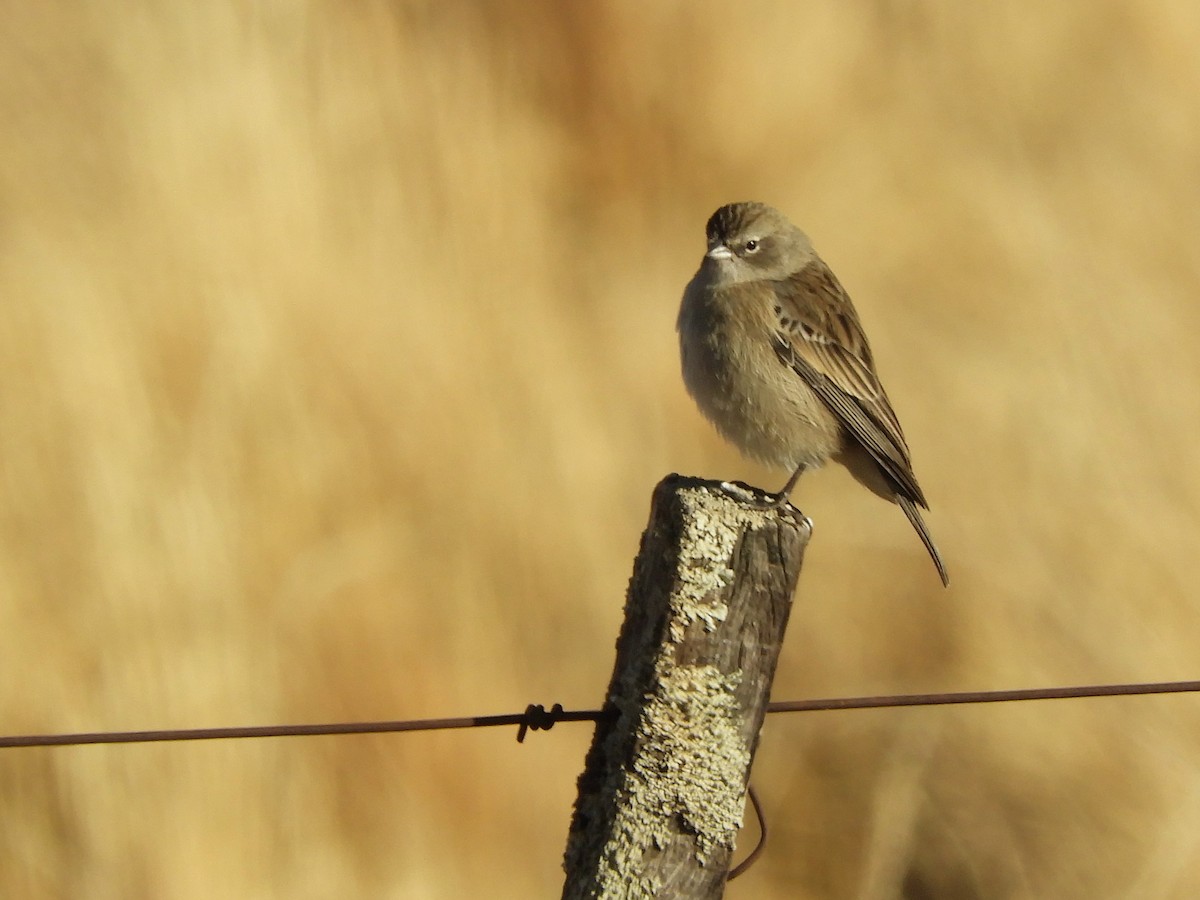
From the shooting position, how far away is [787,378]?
15.8 feet

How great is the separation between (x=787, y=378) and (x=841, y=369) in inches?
8.1

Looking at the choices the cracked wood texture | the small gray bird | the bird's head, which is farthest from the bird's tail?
the cracked wood texture

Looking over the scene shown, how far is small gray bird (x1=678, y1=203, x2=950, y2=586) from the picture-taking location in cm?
472

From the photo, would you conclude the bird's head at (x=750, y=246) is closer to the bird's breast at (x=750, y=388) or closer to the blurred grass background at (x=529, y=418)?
the bird's breast at (x=750, y=388)

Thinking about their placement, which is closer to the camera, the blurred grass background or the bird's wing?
the blurred grass background

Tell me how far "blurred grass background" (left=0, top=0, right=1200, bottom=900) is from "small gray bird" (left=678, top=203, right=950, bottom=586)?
920 millimetres

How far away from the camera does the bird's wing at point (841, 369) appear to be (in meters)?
4.77

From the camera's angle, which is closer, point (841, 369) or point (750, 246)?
point (841, 369)

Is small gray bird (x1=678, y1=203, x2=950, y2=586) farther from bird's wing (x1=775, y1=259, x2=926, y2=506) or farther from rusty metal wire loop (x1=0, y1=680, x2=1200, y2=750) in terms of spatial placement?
rusty metal wire loop (x1=0, y1=680, x2=1200, y2=750)

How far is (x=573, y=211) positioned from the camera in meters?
6.14

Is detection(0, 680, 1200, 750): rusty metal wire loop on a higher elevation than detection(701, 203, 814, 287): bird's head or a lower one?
lower

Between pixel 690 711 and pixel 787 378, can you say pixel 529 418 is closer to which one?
pixel 787 378

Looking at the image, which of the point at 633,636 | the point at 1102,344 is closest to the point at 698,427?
the point at 1102,344

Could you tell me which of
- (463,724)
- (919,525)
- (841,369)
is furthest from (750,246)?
(463,724)
